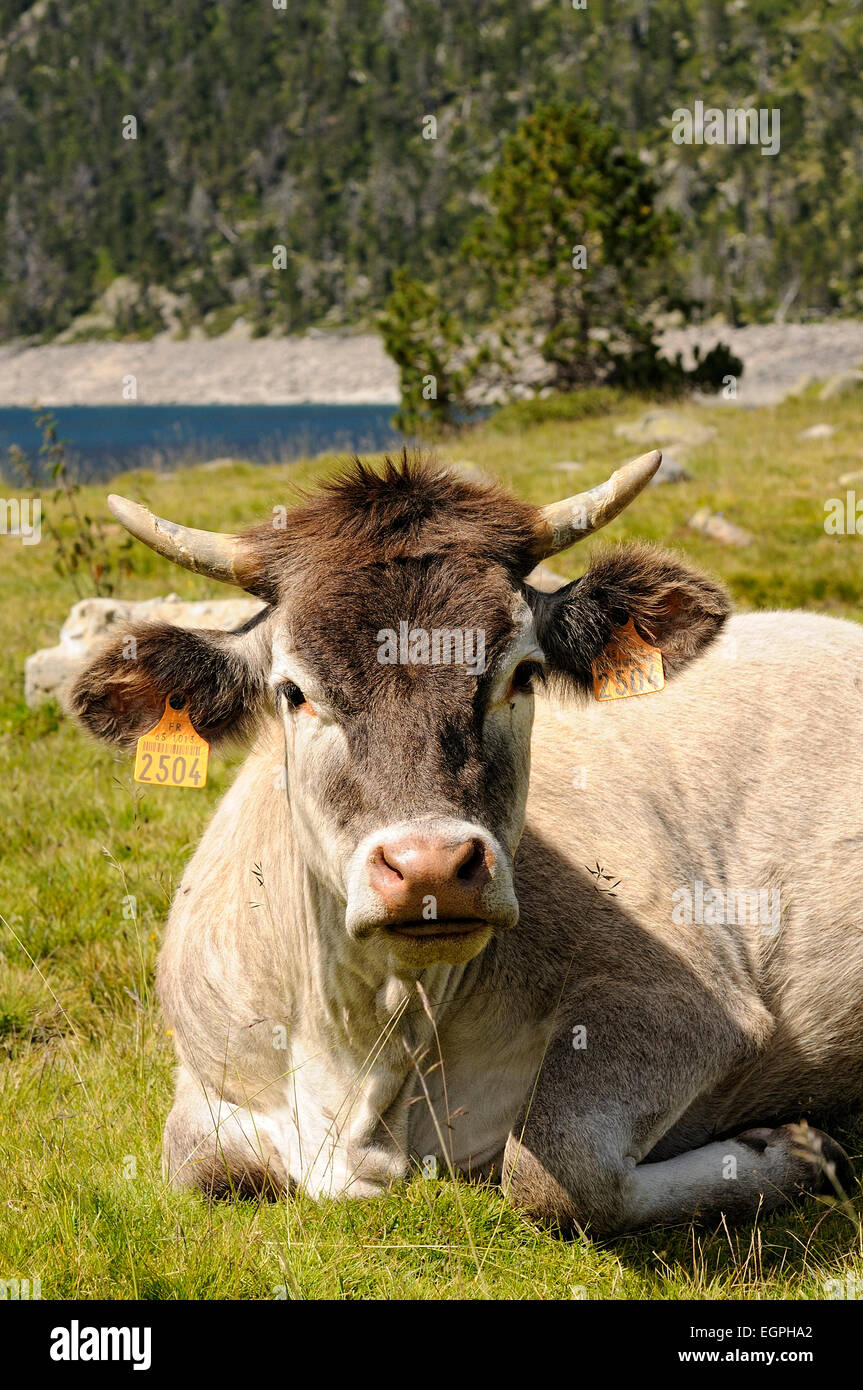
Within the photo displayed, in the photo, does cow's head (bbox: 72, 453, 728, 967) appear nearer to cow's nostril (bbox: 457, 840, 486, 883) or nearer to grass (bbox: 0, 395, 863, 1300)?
cow's nostril (bbox: 457, 840, 486, 883)

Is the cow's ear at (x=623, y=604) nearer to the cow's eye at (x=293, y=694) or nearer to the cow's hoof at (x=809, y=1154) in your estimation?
the cow's eye at (x=293, y=694)

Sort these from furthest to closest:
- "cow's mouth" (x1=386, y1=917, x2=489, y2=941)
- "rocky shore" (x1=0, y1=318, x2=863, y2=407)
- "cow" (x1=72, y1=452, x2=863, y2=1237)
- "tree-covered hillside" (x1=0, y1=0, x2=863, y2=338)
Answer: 1. "tree-covered hillside" (x1=0, y1=0, x2=863, y2=338)
2. "rocky shore" (x1=0, y1=318, x2=863, y2=407)
3. "cow" (x1=72, y1=452, x2=863, y2=1237)
4. "cow's mouth" (x1=386, y1=917, x2=489, y2=941)

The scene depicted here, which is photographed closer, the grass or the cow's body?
the grass

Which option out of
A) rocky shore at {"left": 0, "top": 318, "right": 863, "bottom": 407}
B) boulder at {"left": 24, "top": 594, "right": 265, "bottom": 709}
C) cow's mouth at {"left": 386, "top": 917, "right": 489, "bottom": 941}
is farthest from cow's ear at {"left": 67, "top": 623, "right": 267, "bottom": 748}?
rocky shore at {"left": 0, "top": 318, "right": 863, "bottom": 407}

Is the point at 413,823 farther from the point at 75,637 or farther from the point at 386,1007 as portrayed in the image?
the point at 75,637

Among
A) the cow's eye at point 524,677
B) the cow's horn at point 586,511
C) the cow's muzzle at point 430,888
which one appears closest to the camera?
the cow's muzzle at point 430,888

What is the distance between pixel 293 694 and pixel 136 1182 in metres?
1.91

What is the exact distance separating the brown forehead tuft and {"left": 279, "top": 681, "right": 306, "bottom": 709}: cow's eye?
1.19ft

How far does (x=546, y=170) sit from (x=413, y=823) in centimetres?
3463

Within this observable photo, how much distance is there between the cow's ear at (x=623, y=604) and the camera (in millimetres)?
4617

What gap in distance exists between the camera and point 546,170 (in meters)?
34.8

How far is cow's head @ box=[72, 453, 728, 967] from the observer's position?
3.59 metres

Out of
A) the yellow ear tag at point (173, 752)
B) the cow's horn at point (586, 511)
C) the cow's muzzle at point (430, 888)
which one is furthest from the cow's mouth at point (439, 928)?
the cow's horn at point (586, 511)

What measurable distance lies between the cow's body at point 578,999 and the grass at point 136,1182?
0.60ft
